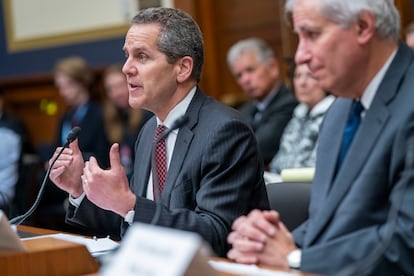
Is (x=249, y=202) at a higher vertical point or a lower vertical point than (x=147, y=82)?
lower

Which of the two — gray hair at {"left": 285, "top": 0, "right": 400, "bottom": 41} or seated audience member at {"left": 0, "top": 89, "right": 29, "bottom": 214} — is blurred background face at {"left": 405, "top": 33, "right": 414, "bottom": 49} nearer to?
gray hair at {"left": 285, "top": 0, "right": 400, "bottom": 41}

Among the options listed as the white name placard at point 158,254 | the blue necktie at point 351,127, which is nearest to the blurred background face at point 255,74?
the blue necktie at point 351,127

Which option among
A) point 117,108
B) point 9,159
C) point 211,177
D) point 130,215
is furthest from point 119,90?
point 130,215

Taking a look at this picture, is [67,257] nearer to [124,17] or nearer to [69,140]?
[69,140]

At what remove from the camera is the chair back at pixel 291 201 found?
2969 mm

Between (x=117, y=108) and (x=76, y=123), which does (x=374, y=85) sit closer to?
(x=117, y=108)

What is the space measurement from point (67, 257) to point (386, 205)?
2.74 feet

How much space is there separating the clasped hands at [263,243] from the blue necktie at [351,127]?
0.97ft

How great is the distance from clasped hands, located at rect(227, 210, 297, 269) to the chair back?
0.73 metres

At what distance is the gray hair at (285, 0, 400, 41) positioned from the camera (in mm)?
2232

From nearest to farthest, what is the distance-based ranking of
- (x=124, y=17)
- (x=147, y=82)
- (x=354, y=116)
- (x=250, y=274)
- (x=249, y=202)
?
(x=250, y=274)
(x=354, y=116)
(x=249, y=202)
(x=147, y=82)
(x=124, y=17)

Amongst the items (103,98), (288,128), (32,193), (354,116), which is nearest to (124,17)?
(103,98)

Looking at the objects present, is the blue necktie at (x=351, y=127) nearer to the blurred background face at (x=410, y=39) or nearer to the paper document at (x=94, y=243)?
the paper document at (x=94, y=243)

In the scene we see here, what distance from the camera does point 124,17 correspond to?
25.4ft
